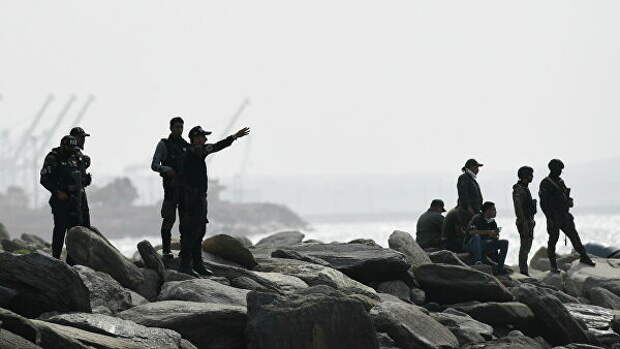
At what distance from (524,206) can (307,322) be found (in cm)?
856

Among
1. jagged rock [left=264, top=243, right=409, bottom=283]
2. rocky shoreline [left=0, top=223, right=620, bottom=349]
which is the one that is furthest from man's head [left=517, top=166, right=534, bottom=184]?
jagged rock [left=264, top=243, right=409, bottom=283]

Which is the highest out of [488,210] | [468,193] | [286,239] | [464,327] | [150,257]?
[468,193]

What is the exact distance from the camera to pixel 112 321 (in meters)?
10.1

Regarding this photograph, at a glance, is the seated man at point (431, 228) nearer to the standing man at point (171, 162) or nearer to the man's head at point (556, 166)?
the man's head at point (556, 166)

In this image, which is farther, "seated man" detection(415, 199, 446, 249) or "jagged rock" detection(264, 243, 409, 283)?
"seated man" detection(415, 199, 446, 249)

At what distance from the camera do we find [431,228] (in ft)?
62.5

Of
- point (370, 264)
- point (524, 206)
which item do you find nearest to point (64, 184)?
point (370, 264)

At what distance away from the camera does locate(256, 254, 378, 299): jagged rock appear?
46.2 feet

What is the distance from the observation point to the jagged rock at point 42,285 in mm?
10633

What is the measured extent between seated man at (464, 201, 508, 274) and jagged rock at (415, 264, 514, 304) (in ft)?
6.50

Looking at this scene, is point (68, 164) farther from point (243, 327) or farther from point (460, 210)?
point (460, 210)

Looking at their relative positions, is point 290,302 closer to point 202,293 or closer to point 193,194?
point 202,293

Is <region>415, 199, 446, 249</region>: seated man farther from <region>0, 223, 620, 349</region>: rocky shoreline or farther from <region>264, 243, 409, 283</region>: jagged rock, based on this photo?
<region>264, 243, 409, 283</region>: jagged rock

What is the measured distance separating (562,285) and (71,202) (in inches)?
414
